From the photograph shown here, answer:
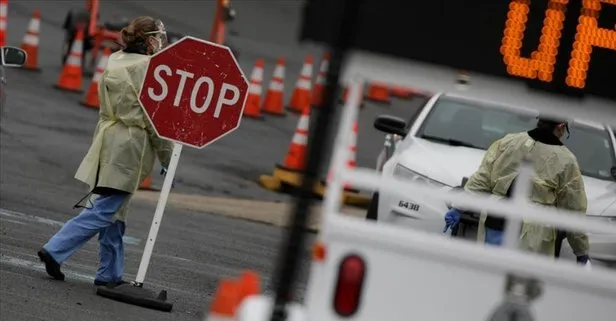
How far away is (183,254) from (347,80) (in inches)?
311

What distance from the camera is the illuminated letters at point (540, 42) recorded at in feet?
19.9

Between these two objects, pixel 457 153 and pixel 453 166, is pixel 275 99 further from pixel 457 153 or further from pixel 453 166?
pixel 453 166

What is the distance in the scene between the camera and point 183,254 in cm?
1363

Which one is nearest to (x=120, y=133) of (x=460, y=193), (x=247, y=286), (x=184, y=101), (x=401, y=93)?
(x=184, y=101)

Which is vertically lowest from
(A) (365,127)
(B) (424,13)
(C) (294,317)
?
(A) (365,127)

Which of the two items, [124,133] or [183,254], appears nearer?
[124,133]

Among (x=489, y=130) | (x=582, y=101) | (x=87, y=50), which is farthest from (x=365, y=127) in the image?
(x=582, y=101)

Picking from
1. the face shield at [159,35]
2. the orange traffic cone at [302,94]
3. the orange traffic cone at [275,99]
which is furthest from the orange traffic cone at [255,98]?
the face shield at [159,35]

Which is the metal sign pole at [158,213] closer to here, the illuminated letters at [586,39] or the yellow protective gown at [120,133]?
the yellow protective gown at [120,133]

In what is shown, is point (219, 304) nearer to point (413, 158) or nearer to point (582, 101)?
point (582, 101)

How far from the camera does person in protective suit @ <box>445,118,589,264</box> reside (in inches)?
407

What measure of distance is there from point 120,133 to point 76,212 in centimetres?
352

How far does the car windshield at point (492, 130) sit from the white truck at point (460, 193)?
25.0ft

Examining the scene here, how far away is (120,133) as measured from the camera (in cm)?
1127
